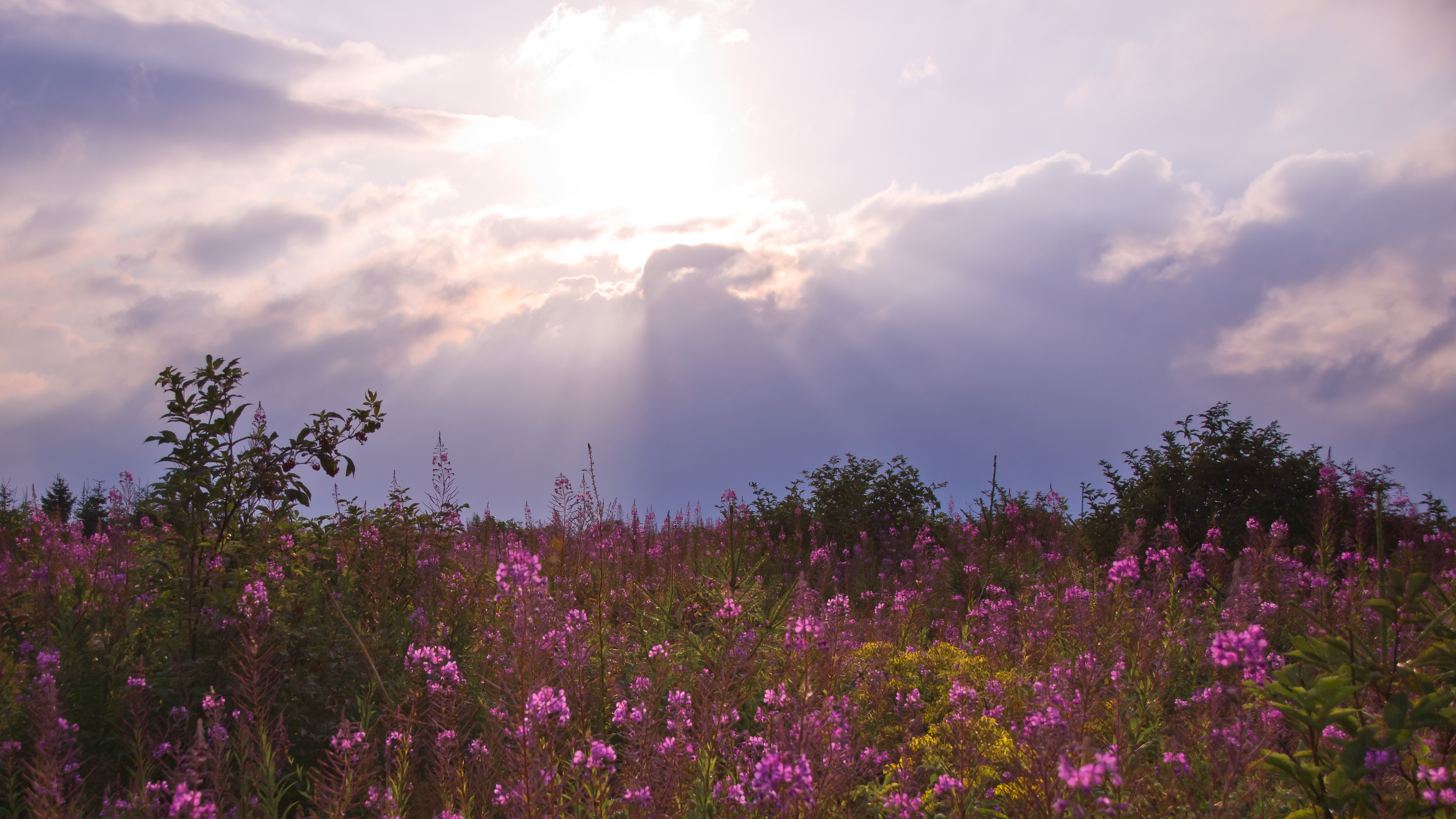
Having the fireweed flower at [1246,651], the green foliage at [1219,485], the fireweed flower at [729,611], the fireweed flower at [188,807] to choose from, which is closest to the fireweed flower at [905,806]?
the fireweed flower at [1246,651]

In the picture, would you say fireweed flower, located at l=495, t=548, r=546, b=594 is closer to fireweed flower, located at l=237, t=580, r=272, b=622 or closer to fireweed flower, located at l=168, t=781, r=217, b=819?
fireweed flower, located at l=168, t=781, r=217, b=819

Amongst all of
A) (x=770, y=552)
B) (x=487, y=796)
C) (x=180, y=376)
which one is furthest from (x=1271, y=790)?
(x=770, y=552)

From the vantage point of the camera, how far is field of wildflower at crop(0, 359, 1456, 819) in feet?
7.47

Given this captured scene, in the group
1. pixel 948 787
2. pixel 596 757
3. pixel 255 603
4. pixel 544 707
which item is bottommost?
pixel 948 787

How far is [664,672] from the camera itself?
4785mm

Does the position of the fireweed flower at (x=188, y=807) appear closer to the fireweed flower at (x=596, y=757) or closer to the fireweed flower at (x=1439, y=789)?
the fireweed flower at (x=596, y=757)

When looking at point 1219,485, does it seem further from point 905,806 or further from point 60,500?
point 60,500

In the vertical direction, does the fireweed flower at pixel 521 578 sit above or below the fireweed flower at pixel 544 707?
above

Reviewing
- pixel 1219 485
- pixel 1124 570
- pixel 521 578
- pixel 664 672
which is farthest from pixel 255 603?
pixel 1219 485

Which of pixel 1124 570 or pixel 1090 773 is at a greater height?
pixel 1124 570

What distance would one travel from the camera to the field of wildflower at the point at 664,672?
7.47 ft

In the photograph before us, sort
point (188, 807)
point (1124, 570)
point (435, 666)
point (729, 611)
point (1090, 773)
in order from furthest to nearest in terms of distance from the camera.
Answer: point (1124, 570) → point (435, 666) → point (729, 611) → point (188, 807) → point (1090, 773)

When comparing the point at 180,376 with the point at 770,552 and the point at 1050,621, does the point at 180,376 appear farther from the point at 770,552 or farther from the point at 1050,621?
the point at 770,552

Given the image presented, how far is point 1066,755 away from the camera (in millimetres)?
2137
